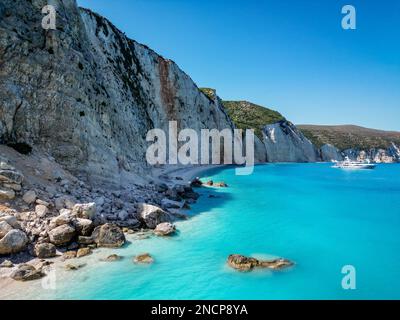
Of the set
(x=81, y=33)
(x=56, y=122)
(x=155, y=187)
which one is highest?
(x=81, y=33)

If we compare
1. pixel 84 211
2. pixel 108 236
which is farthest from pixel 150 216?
pixel 84 211

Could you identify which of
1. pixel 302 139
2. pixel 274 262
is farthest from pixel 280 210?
pixel 302 139

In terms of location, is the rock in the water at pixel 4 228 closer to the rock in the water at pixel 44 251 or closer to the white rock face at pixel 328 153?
the rock in the water at pixel 44 251

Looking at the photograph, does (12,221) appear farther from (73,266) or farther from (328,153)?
(328,153)

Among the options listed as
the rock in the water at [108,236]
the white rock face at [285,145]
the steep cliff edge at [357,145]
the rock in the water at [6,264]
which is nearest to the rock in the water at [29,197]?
the rock in the water at [108,236]

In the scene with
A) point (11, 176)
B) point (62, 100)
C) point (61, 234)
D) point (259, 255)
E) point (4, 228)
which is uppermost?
point (62, 100)

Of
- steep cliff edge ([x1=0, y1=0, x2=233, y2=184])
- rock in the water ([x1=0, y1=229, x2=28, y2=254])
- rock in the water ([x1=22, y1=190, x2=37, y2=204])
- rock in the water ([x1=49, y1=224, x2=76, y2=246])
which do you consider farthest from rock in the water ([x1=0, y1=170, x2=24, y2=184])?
rock in the water ([x1=49, y1=224, x2=76, y2=246])

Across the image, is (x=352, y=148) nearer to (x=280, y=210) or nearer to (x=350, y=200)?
(x=350, y=200)
